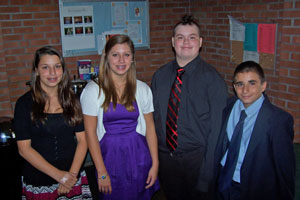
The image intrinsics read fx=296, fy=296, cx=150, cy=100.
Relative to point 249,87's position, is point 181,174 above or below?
below

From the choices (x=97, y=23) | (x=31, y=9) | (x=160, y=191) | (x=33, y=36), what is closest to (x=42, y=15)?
(x=31, y=9)

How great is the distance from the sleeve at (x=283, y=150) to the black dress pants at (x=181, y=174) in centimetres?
51

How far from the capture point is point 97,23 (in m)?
3.54

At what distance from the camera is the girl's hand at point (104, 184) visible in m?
1.84

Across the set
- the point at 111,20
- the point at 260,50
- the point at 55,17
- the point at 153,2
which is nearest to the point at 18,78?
the point at 55,17

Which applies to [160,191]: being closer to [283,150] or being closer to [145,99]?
[145,99]

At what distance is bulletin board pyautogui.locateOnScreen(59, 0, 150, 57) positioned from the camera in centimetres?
338

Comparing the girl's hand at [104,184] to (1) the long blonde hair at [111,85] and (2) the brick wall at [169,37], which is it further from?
(2) the brick wall at [169,37]

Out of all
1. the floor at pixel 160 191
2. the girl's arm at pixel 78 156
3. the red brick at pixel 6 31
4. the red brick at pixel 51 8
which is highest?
the red brick at pixel 51 8

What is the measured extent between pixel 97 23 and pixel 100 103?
201cm

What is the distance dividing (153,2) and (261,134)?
268 centimetres

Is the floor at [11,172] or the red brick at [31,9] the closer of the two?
the floor at [11,172]

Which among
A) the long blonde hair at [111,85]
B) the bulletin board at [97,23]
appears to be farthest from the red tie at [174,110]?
the bulletin board at [97,23]

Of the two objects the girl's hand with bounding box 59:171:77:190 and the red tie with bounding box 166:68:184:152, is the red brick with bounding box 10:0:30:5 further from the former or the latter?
the girl's hand with bounding box 59:171:77:190
